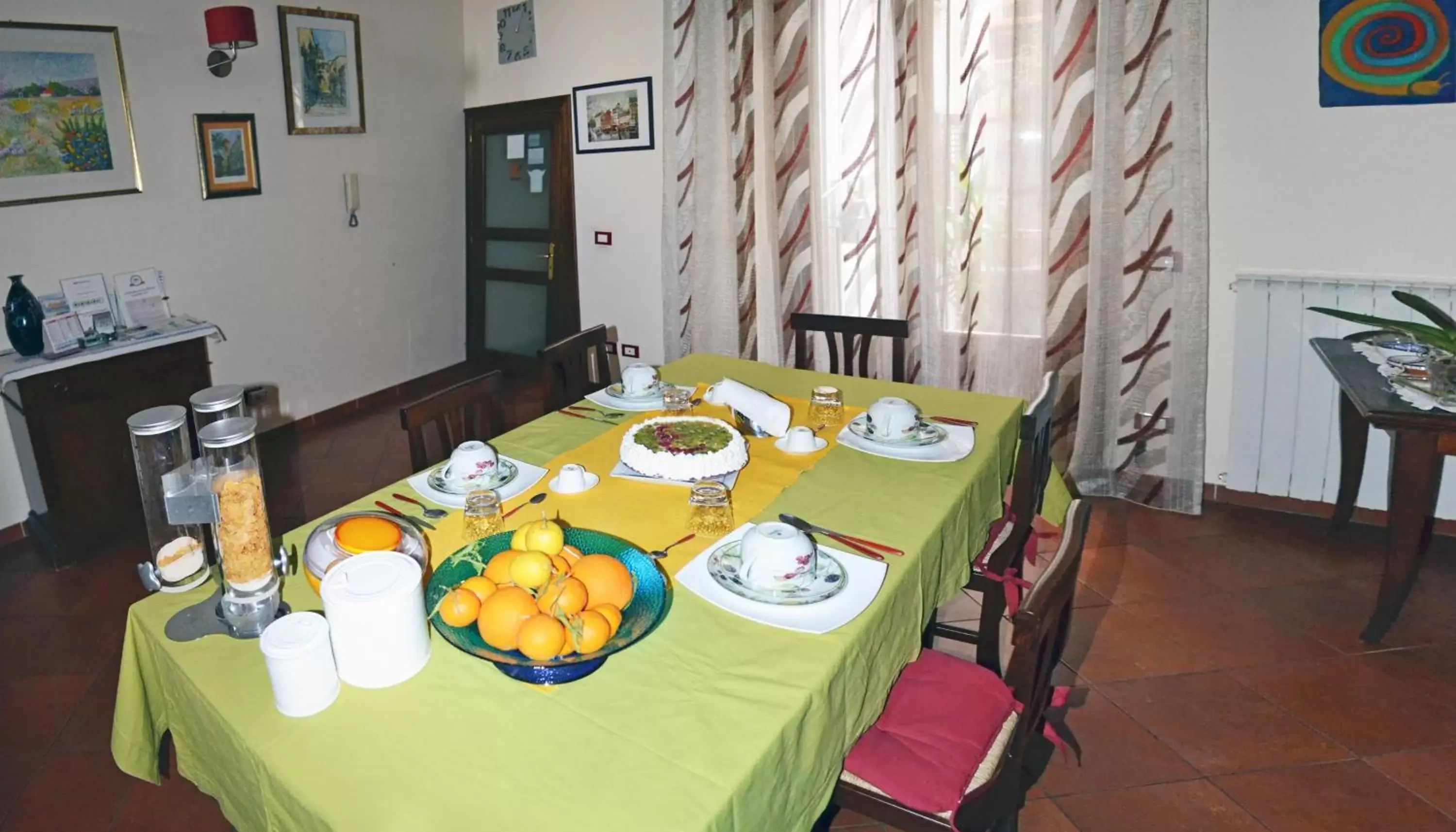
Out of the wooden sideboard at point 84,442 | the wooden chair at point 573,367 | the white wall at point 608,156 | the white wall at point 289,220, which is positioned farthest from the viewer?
the white wall at point 608,156

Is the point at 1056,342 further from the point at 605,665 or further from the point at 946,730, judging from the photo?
the point at 605,665

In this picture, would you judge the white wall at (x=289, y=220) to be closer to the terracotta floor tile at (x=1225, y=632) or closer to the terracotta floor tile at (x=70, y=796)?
the terracotta floor tile at (x=70, y=796)

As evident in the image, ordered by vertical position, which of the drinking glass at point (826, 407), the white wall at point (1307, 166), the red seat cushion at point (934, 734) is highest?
the white wall at point (1307, 166)

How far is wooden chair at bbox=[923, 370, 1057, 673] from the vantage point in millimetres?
2021

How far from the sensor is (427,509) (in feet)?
5.78

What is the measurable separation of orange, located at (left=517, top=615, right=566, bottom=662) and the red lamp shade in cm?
347

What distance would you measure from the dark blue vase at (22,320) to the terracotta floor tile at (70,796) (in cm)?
164

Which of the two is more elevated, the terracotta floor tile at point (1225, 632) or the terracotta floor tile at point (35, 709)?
the terracotta floor tile at point (35, 709)

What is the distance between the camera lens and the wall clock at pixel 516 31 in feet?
15.4

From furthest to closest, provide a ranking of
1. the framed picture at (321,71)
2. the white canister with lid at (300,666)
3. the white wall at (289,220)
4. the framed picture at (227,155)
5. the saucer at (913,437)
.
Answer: the framed picture at (321,71) < the framed picture at (227,155) < the white wall at (289,220) < the saucer at (913,437) < the white canister with lid at (300,666)

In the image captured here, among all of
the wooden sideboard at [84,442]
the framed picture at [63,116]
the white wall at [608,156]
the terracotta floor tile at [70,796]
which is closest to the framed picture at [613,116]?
the white wall at [608,156]

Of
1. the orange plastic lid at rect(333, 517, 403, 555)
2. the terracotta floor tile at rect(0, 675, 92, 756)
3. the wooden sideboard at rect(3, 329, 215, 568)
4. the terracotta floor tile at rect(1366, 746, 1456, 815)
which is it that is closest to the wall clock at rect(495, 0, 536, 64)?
the wooden sideboard at rect(3, 329, 215, 568)

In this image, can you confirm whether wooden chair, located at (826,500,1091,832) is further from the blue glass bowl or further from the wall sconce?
the wall sconce

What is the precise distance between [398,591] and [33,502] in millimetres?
3000
